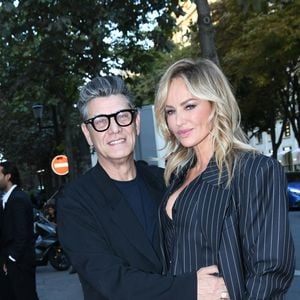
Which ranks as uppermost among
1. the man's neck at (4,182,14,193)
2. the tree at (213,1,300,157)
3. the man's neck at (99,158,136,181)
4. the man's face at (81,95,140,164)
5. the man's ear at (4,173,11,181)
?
the tree at (213,1,300,157)

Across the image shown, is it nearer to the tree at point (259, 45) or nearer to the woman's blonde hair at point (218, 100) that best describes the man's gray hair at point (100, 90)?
the woman's blonde hair at point (218, 100)

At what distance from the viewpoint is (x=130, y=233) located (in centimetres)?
233

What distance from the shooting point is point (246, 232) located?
76.7 inches

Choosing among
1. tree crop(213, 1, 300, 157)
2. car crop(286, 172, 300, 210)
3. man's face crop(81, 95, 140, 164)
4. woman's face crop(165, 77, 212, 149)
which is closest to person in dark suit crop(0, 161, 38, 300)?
man's face crop(81, 95, 140, 164)

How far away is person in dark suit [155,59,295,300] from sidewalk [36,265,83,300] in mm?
6464

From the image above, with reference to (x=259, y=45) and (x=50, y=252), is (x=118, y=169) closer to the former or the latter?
(x=50, y=252)

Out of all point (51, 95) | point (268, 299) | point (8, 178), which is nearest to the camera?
point (268, 299)

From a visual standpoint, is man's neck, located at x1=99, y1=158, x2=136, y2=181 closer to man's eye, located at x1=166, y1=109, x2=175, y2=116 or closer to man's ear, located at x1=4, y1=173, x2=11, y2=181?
man's eye, located at x1=166, y1=109, x2=175, y2=116

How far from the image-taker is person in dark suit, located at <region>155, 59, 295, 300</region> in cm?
192

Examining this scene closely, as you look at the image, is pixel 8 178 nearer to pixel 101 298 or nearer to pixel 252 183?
pixel 101 298

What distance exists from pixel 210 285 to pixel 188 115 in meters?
0.63

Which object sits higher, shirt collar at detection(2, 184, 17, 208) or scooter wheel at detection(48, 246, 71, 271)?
shirt collar at detection(2, 184, 17, 208)

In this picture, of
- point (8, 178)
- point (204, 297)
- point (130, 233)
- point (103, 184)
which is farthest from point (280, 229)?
point (8, 178)

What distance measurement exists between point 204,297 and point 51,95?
13.1 meters
